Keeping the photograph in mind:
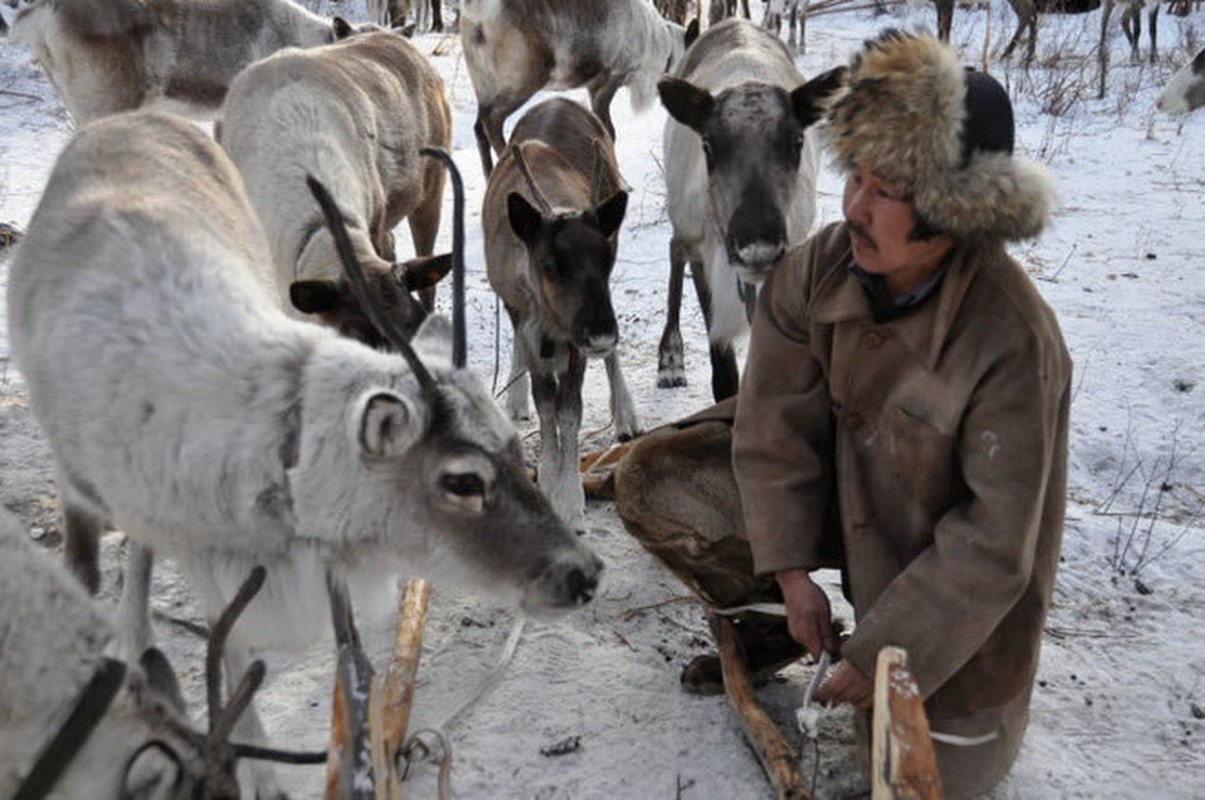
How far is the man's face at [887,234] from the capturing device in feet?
7.07

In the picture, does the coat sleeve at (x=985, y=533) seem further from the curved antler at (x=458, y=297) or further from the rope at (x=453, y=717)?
the curved antler at (x=458, y=297)

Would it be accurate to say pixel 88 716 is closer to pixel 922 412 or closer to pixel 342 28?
pixel 922 412

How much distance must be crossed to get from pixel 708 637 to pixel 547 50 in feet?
18.4

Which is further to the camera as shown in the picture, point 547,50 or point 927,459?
point 547,50

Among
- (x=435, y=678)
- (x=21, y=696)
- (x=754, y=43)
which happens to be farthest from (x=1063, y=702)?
(x=754, y=43)

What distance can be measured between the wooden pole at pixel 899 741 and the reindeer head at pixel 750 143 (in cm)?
202

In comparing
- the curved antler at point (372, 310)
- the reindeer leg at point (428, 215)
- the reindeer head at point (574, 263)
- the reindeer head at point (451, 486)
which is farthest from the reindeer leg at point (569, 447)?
the reindeer leg at point (428, 215)

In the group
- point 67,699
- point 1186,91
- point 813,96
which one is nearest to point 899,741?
point 67,699

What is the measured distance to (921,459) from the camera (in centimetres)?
225

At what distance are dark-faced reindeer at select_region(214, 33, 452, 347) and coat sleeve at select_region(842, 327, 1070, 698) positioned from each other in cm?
193

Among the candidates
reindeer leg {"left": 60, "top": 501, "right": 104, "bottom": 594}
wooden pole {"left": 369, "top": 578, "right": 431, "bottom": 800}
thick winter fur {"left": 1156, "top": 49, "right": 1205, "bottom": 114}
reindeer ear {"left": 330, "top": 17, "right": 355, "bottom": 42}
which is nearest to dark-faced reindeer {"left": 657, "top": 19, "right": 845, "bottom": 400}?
wooden pole {"left": 369, "top": 578, "right": 431, "bottom": 800}

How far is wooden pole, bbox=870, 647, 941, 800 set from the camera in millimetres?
1838

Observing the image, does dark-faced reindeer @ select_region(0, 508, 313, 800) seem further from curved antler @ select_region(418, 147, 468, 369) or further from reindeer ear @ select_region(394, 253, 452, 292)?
reindeer ear @ select_region(394, 253, 452, 292)

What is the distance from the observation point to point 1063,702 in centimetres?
286
